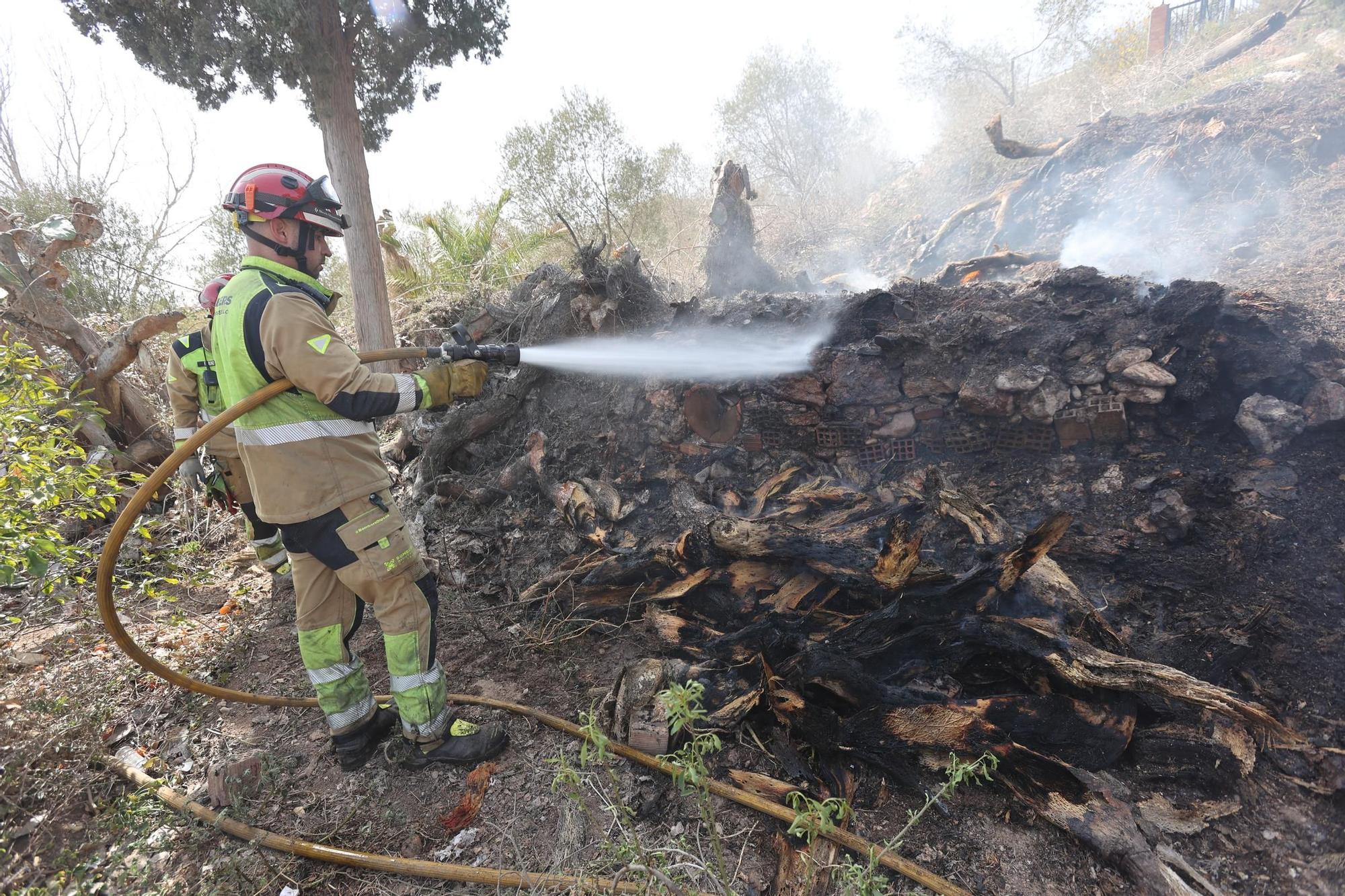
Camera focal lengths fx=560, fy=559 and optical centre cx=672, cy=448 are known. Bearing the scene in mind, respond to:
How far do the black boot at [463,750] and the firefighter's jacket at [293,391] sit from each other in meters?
1.32

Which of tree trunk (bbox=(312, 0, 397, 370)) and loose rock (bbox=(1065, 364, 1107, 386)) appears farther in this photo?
tree trunk (bbox=(312, 0, 397, 370))

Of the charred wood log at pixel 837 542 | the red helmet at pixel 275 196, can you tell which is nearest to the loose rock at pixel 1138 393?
the charred wood log at pixel 837 542

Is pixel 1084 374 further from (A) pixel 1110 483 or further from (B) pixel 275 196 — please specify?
(B) pixel 275 196

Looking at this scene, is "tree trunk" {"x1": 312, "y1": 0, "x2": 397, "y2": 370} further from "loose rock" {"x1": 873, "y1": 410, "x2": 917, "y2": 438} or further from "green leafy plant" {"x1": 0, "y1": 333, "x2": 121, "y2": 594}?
"loose rock" {"x1": 873, "y1": 410, "x2": 917, "y2": 438}

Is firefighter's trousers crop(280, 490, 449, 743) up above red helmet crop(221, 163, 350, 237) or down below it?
below

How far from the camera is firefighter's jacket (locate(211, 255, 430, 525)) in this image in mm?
2432

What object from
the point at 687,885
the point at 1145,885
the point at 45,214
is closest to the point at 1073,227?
the point at 1145,885

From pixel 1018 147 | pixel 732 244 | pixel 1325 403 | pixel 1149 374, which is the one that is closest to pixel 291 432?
pixel 1149 374

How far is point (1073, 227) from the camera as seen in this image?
30.9ft

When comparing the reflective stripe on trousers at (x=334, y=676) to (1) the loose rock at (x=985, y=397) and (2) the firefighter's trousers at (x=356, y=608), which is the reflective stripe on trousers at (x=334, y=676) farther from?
(1) the loose rock at (x=985, y=397)

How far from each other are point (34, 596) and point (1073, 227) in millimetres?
13465

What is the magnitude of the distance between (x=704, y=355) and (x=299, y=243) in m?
2.98

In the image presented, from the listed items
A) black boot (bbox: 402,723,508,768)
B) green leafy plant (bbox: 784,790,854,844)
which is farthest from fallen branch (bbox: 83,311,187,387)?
green leafy plant (bbox: 784,790,854,844)

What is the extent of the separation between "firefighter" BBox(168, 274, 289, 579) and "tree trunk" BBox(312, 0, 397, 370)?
6.20ft
